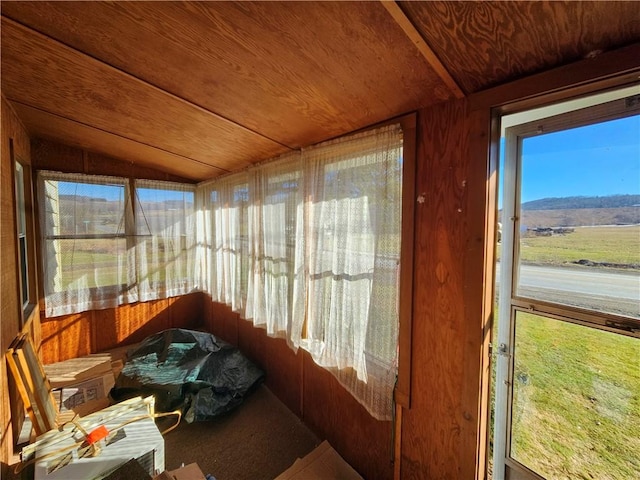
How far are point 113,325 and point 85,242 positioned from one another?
1079 mm

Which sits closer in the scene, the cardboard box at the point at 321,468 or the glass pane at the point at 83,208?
the cardboard box at the point at 321,468

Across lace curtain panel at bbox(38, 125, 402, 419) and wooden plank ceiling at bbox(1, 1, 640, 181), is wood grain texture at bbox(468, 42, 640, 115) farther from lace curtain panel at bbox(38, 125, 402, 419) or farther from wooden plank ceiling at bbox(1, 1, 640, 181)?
lace curtain panel at bbox(38, 125, 402, 419)

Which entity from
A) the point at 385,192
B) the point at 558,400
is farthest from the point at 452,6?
the point at 558,400

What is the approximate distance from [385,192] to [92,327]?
3789 mm

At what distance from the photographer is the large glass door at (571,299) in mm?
975

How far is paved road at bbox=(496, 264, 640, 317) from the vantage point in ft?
3.15

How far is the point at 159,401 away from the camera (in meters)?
2.15

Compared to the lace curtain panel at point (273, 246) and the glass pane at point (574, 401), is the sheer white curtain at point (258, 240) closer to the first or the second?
the lace curtain panel at point (273, 246)

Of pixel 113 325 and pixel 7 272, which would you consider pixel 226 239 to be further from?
pixel 113 325

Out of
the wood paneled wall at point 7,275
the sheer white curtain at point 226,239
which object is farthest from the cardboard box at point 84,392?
the sheer white curtain at point 226,239

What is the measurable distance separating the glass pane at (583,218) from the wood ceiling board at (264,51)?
1.90 ft

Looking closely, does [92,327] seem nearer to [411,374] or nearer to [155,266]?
[155,266]

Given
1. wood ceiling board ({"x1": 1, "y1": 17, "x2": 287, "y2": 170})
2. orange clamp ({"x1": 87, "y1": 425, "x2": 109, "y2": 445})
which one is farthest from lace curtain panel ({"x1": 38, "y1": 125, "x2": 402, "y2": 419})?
orange clamp ({"x1": 87, "y1": 425, "x2": 109, "y2": 445})

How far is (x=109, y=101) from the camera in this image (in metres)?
1.63
